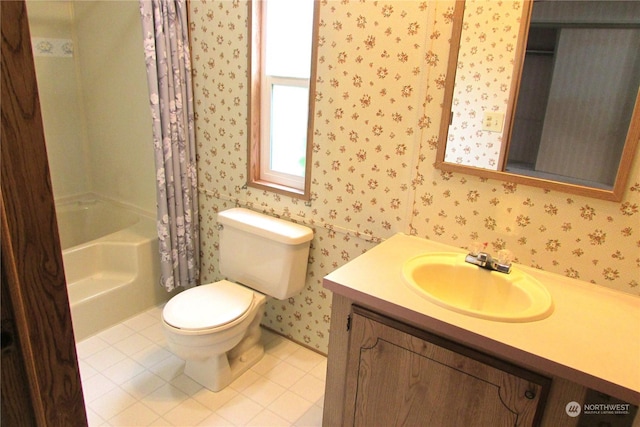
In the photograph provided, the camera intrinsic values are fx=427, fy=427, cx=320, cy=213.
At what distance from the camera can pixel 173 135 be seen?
232 cm

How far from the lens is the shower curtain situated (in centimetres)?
212

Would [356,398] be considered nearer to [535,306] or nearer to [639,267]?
[535,306]

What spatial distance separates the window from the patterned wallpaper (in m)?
0.06

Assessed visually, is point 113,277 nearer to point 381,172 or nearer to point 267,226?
point 267,226

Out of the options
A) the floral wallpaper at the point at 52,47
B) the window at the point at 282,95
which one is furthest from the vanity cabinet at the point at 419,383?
the floral wallpaper at the point at 52,47

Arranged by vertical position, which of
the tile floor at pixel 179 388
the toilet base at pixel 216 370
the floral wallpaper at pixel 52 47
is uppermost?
the floral wallpaper at pixel 52 47

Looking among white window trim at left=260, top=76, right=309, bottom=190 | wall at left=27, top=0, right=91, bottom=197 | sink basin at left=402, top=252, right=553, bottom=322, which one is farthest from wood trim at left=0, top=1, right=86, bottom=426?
wall at left=27, top=0, right=91, bottom=197

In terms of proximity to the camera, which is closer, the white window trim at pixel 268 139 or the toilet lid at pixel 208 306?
the toilet lid at pixel 208 306

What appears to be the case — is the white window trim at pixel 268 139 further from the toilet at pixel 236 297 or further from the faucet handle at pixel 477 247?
the faucet handle at pixel 477 247

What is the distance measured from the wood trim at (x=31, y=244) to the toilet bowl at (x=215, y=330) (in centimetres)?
107

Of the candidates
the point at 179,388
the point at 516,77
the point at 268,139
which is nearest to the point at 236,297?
the point at 179,388

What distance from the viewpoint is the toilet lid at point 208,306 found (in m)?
1.83

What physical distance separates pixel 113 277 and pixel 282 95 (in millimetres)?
1500

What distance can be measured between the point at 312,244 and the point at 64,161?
1963mm
